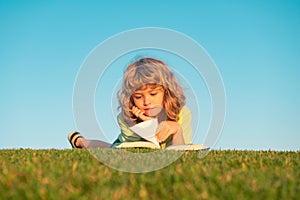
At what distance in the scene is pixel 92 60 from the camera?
417cm

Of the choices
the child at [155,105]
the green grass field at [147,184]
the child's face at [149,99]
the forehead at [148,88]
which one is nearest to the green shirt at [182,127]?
the child at [155,105]

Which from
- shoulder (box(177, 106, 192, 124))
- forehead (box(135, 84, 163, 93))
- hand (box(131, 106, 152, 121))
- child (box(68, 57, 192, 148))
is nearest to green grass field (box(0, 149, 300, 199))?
child (box(68, 57, 192, 148))

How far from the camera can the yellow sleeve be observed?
6.56m

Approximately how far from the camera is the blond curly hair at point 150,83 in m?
5.93

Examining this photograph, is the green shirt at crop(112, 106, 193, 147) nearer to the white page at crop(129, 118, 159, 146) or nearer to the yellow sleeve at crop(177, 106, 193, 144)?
the yellow sleeve at crop(177, 106, 193, 144)

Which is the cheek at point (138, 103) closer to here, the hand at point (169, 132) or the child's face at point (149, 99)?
the child's face at point (149, 99)

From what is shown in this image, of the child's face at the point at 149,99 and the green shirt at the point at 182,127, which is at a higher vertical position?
the child's face at the point at 149,99

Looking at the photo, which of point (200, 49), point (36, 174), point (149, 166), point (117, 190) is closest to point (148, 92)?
point (200, 49)

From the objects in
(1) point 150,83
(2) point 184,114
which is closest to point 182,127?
(2) point 184,114

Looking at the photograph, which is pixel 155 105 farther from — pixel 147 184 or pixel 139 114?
pixel 147 184

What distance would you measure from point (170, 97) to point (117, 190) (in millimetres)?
4498

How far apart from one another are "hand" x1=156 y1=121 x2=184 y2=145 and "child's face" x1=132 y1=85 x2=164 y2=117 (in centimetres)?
25

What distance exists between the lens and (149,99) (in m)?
6.50

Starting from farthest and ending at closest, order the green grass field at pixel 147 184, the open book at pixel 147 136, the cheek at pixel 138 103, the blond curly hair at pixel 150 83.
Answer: the cheek at pixel 138 103, the open book at pixel 147 136, the blond curly hair at pixel 150 83, the green grass field at pixel 147 184
